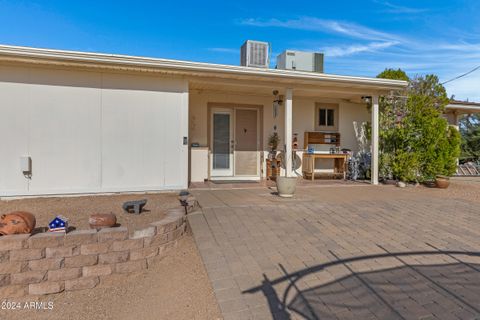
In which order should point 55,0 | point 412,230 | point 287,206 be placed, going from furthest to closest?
1. point 55,0
2. point 287,206
3. point 412,230

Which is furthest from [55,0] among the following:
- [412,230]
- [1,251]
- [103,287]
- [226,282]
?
[412,230]

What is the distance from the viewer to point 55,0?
782cm

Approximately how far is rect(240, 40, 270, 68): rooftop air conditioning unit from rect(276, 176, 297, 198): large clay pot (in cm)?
342

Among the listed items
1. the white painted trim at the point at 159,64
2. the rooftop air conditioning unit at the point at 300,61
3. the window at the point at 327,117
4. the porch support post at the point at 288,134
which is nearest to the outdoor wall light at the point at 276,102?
the porch support post at the point at 288,134

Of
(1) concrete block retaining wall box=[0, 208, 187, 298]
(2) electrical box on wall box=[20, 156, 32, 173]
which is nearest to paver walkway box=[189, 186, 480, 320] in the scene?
(1) concrete block retaining wall box=[0, 208, 187, 298]

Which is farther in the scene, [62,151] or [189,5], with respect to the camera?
[189,5]

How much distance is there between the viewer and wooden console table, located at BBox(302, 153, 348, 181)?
28.0 feet

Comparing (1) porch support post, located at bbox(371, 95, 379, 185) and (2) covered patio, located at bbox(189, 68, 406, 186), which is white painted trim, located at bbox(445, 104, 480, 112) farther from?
(1) porch support post, located at bbox(371, 95, 379, 185)

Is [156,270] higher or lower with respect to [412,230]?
lower

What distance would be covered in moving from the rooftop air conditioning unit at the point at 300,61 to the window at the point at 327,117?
3.90 ft

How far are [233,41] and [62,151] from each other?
897 cm

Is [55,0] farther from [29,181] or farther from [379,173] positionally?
[379,173]

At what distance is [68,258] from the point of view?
10.2 feet

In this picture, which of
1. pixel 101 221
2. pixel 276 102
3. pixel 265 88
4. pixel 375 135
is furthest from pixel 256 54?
pixel 101 221
